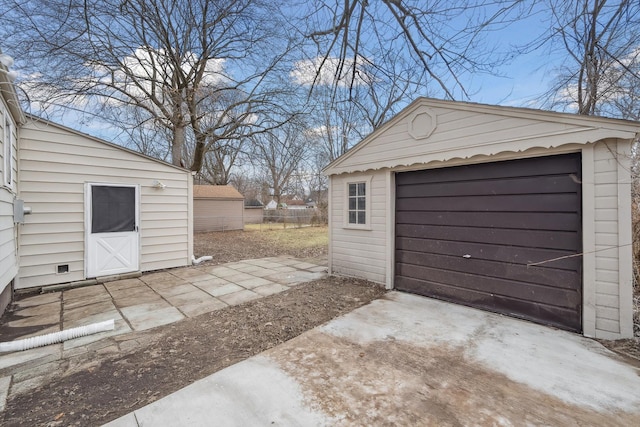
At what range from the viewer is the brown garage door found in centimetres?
309

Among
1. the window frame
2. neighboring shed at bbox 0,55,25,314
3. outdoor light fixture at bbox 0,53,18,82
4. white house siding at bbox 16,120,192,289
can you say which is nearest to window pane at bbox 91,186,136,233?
white house siding at bbox 16,120,192,289

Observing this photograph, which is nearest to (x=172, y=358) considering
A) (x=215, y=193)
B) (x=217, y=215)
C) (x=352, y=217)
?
(x=352, y=217)

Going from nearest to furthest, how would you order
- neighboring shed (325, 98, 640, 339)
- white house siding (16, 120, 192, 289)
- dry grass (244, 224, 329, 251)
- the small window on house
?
1. neighboring shed (325, 98, 640, 339)
2. white house siding (16, 120, 192, 289)
3. the small window on house
4. dry grass (244, 224, 329, 251)

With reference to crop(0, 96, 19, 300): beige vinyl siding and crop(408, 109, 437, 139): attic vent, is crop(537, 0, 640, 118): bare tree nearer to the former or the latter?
crop(408, 109, 437, 139): attic vent

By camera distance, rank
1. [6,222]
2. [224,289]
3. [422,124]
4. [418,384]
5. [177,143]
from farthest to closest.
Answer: [177,143] → [224,289] → [422,124] → [6,222] → [418,384]

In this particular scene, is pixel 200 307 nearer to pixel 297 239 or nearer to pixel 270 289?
pixel 270 289

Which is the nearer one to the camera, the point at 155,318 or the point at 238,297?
the point at 155,318

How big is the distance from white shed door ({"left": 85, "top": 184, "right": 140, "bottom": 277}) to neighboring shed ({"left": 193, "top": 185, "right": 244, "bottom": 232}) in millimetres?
11258

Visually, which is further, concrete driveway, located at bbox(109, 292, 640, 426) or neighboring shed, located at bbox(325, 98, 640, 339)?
neighboring shed, located at bbox(325, 98, 640, 339)

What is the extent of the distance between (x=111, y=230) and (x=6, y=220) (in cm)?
172

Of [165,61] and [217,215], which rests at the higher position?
[165,61]

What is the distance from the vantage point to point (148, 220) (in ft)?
19.5

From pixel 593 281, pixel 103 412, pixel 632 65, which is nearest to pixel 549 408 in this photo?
pixel 593 281

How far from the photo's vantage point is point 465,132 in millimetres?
3730
